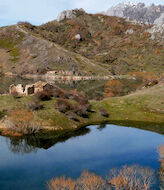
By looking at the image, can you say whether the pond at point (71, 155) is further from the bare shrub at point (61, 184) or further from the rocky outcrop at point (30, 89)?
the rocky outcrop at point (30, 89)

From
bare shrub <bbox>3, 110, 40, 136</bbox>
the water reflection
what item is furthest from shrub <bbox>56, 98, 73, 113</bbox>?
the water reflection

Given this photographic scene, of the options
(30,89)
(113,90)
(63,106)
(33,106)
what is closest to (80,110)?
(63,106)

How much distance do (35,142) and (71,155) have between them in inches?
351

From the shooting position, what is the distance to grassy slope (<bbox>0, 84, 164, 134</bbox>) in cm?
5184

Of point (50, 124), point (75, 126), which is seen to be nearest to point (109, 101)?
point (75, 126)

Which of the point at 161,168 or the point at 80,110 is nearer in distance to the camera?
the point at 161,168

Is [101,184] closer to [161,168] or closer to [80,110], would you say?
[161,168]

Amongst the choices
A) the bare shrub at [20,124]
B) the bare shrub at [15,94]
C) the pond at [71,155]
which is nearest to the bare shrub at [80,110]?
the pond at [71,155]

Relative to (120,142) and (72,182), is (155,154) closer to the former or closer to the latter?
(120,142)

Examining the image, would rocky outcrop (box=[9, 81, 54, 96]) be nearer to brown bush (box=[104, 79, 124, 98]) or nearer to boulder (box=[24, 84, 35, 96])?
boulder (box=[24, 84, 35, 96])

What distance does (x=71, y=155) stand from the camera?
117ft

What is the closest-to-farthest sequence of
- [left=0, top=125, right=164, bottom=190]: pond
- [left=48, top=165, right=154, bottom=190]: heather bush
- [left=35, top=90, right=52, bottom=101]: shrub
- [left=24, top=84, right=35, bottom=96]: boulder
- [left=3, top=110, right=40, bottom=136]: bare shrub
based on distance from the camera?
1. [left=48, top=165, right=154, bottom=190]: heather bush
2. [left=0, top=125, right=164, bottom=190]: pond
3. [left=3, top=110, right=40, bottom=136]: bare shrub
4. [left=35, top=90, right=52, bottom=101]: shrub
5. [left=24, top=84, right=35, bottom=96]: boulder

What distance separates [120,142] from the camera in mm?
43688

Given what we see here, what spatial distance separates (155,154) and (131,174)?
11.5m
